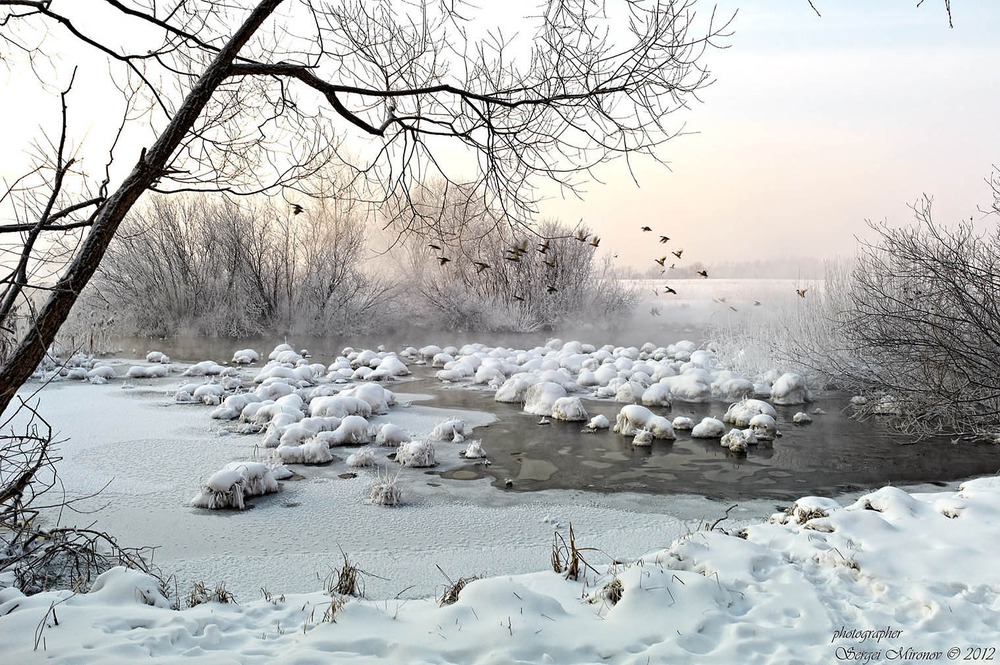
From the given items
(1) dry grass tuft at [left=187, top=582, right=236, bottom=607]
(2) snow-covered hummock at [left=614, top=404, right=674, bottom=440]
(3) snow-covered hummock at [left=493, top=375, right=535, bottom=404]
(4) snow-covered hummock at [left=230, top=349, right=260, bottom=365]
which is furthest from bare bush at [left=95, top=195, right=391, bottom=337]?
(1) dry grass tuft at [left=187, top=582, right=236, bottom=607]

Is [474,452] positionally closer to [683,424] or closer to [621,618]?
[683,424]

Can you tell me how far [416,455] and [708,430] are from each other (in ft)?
11.5

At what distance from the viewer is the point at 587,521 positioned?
524 cm

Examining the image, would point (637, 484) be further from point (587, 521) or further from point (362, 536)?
point (362, 536)

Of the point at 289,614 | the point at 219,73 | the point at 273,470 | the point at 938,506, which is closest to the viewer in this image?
the point at 219,73

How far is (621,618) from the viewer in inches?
120

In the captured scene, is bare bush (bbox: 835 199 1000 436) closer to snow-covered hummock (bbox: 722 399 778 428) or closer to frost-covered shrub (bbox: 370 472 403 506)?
snow-covered hummock (bbox: 722 399 778 428)

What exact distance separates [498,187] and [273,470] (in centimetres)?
388

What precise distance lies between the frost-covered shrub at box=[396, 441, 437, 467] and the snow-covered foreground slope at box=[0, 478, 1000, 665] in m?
3.15

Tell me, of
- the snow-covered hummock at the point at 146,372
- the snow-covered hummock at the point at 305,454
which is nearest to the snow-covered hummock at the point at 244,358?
the snow-covered hummock at the point at 146,372

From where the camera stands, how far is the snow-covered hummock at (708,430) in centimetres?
802

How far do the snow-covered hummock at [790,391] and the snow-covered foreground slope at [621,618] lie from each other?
672 centimetres

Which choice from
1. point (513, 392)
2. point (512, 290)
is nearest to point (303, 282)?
point (512, 290)

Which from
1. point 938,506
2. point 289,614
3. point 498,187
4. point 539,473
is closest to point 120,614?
point 289,614
